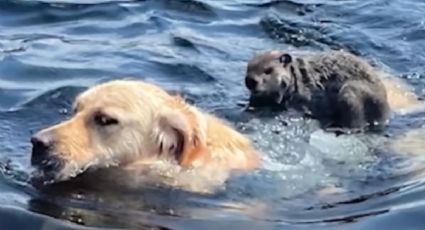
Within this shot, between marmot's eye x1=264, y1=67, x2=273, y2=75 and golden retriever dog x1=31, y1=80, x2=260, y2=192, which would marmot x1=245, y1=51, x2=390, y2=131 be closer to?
marmot's eye x1=264, y1=67, x2=273, y2=75

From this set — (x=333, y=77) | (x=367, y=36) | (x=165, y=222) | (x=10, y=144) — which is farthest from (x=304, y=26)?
(x=165, y=222)

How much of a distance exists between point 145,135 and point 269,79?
7.53 ft

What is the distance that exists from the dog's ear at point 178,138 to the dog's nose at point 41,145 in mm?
765

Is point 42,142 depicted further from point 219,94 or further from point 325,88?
point 325,88

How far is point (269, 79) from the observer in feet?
30.0

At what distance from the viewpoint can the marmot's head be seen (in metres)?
9.05

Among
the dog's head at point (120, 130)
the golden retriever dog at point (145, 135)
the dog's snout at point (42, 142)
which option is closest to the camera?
the dog's snout at point (42, 142)

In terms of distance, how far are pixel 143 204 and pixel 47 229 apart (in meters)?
0.69

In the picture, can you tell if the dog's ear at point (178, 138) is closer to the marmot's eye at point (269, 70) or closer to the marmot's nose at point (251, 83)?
the marmot's nose at point (251, 83)

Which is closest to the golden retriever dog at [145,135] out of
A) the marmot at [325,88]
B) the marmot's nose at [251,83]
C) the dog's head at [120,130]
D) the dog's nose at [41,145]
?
the dog's head at [120,130]

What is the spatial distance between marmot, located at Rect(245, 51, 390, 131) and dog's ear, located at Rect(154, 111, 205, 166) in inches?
81.8

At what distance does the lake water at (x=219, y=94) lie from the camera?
660 centimetres

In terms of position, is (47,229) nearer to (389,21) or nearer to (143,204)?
(143,204)

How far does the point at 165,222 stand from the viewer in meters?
6.41
